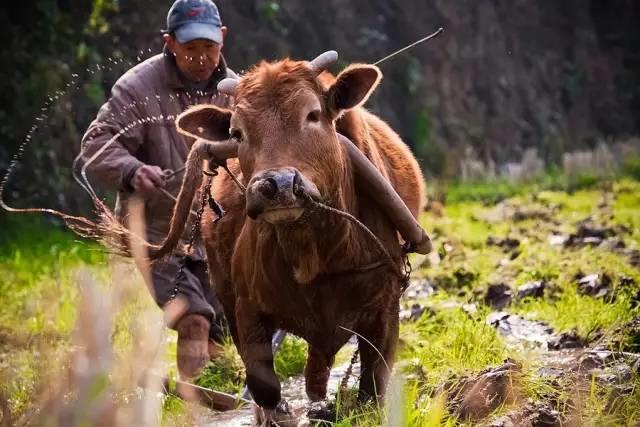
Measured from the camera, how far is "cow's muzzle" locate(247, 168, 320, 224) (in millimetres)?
4246

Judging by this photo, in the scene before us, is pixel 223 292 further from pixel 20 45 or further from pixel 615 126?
pixel 615 126

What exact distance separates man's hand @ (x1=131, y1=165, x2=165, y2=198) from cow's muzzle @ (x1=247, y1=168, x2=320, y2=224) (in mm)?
2204

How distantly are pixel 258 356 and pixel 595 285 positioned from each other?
3.43m

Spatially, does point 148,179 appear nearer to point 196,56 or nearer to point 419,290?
point 196,56

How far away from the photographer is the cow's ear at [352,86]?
198 inches

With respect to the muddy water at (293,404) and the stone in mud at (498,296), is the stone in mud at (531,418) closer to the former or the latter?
the muddy water at (293,404)

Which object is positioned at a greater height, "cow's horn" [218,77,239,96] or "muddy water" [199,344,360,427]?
"cow's horn" [218,77,239,96]

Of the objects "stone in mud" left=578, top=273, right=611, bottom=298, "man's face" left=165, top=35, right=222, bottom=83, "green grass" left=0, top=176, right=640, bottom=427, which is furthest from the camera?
"stone in mud" left=578, top=273, right=611, bottom=298

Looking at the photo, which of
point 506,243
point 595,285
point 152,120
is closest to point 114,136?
point 152,120

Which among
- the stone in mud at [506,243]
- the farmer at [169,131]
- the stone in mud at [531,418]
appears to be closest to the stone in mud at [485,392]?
the stone in mud at [531,418]

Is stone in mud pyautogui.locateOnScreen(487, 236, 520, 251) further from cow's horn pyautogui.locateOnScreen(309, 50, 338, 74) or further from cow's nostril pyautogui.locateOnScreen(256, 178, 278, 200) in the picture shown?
cow's nostril pyautogui.locateOnScreen(256, 178, 278, 200)

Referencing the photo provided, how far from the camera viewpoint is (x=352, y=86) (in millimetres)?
5039

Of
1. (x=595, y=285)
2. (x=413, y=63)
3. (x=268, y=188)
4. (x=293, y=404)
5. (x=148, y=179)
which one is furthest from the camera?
(x=413, y=63)

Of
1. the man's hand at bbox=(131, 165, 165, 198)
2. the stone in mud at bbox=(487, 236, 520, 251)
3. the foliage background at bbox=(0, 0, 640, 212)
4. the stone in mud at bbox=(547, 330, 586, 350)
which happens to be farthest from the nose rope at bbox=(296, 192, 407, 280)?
the foliage background at bbox=(0, 0, 640, 212)
